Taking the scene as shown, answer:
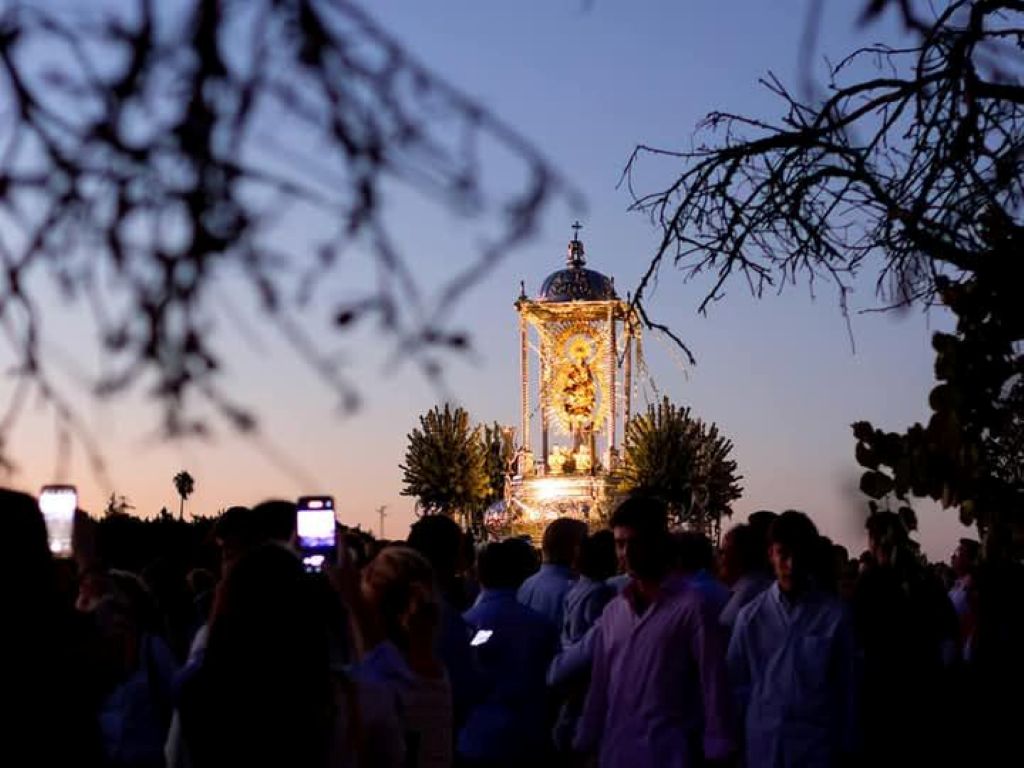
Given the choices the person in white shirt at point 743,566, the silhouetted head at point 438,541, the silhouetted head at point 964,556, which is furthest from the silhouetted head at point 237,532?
the silhouetted head at point 964,556

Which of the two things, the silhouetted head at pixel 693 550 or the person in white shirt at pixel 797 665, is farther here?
the silhouetted head at pixel 693 550

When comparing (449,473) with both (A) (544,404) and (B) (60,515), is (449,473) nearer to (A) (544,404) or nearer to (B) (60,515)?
(A) (544,404)

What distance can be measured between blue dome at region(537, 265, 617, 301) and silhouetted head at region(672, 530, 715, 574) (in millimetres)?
38667

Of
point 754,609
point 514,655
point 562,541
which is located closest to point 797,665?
point 754,609

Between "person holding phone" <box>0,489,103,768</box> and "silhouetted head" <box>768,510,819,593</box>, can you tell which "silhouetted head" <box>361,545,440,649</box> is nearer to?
"person holding phone" <box>0,489,103,768</box>

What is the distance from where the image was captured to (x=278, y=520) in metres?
6.38

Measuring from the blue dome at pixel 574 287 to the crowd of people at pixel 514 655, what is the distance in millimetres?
38108

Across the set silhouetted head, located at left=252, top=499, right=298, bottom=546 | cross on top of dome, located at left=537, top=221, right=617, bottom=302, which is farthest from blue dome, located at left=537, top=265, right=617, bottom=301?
silhouetted head, located at left=252, top=499, right=298, bottom=546

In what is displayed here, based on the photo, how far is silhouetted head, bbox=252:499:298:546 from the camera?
6.35 m

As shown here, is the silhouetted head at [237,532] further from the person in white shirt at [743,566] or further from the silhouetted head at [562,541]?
the silhouetted head at [562,541]

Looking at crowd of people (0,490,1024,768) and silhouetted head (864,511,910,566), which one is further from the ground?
silhouetted head (864,511,910,566)

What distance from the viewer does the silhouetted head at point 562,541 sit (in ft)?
34.2

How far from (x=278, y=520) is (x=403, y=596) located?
675mm

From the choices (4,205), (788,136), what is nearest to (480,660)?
(788,136)
